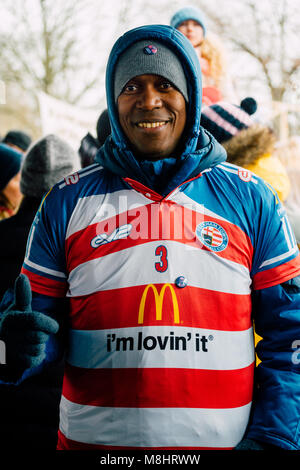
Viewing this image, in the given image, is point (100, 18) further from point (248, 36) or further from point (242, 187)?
point (242, 187)

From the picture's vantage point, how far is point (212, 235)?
152 centimetres

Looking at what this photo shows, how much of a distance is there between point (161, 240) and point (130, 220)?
139 mm

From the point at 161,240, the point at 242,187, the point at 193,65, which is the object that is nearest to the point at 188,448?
the point at 161,240

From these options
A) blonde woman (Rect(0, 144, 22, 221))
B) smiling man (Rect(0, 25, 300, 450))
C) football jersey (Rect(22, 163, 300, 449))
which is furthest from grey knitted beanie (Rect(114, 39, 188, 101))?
blonde woman (Rect(0, 144, 22, 221))

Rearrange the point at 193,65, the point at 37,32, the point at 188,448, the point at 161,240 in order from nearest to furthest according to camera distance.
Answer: the point at 188,448
the point at 161,240
the point at 193,65
the point at 37,32

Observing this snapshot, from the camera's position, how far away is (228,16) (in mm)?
13188

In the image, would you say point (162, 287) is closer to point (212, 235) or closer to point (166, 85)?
point (212, 235)

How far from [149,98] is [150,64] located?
0.12 metres

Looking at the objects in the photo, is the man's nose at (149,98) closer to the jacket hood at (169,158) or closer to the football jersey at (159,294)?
the jacket hood at (169,158)

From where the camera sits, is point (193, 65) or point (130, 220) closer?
point (130, 220)

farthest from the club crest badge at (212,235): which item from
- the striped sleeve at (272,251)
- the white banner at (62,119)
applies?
the white banner at (62,119)

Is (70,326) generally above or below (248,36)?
below

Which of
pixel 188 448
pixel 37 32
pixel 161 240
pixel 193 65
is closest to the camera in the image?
pixel 188 448
